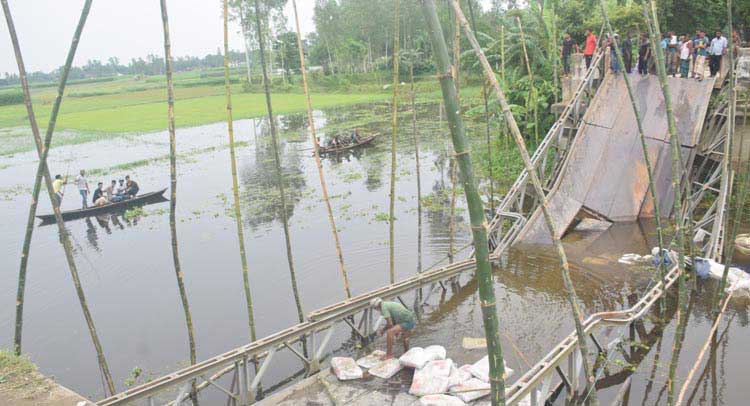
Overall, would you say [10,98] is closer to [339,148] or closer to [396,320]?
[339,148]

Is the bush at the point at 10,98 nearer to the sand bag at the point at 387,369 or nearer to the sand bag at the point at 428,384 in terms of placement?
the sand bag at the point at 387,369

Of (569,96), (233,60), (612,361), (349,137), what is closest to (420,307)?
(612,361)

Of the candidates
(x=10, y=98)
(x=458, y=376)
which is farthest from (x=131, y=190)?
(x=10, y=98)

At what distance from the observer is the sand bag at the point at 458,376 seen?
6.46 m

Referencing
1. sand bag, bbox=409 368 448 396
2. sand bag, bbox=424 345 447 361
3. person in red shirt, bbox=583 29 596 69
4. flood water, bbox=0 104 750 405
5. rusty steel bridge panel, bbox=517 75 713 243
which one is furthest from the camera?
person in red shirt, bbox=583 29 596 69

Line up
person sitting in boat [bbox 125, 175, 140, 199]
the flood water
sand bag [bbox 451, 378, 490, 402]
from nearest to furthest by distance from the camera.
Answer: sand bag [bbox 451, 378, 490, 402]
the flood water
person sitting in boat [bbox 125, 175, 140, 199]

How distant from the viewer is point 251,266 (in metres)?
12.7

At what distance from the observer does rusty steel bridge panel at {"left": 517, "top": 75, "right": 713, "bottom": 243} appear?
39.3 feet

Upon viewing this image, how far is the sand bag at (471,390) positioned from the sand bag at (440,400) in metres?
0.14

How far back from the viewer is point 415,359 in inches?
276

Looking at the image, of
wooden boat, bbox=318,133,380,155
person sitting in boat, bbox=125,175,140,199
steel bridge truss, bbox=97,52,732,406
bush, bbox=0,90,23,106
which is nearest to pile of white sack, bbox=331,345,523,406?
steel bridge truss, bbox=97,52,732,406

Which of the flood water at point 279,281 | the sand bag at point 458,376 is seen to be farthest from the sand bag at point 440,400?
the flood water at point 279,281

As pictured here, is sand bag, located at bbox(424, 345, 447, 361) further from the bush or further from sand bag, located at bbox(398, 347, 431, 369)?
the bush

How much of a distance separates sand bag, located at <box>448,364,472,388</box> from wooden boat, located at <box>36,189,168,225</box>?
14.8m
